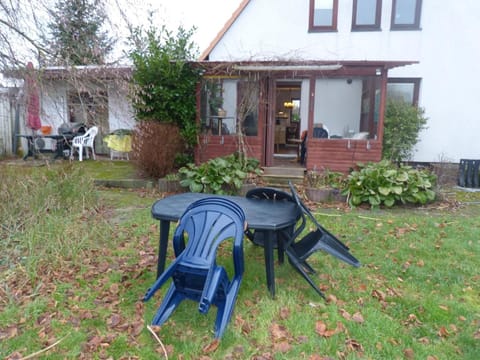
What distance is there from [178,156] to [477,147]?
7.80m

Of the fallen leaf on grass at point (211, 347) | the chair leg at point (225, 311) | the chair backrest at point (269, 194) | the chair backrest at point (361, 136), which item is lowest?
the fallen leaf on grass at point (211, 347)

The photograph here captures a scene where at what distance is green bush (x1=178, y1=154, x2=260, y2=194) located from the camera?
20.2 ft

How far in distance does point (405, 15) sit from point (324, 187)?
581cm

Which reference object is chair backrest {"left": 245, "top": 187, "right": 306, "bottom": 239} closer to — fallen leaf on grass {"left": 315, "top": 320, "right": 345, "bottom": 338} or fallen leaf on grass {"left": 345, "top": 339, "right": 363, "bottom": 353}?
fallen leaf on grass {"left": 315, "top": 320, "right": 345, "bottom": 338}

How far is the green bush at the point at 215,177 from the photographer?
20.2ft

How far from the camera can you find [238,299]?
9.23 feet

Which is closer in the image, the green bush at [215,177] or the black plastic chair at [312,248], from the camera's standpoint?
the black plastic chair at [312,248]

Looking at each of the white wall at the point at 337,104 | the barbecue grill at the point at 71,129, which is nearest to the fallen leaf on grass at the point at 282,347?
the white wall at the point at 337,104

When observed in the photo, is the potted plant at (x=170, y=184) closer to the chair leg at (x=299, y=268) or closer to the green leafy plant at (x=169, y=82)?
the green leafy plant at (x=169, y=82)

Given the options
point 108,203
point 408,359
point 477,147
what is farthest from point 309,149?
point 408,359

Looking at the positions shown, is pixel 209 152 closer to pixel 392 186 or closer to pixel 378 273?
pixel 392 186

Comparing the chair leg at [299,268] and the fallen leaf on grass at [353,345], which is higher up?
the chair leg at [299,268]

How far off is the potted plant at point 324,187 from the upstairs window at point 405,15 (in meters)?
5.04

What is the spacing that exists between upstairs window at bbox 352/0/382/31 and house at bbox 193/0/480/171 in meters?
0.02
